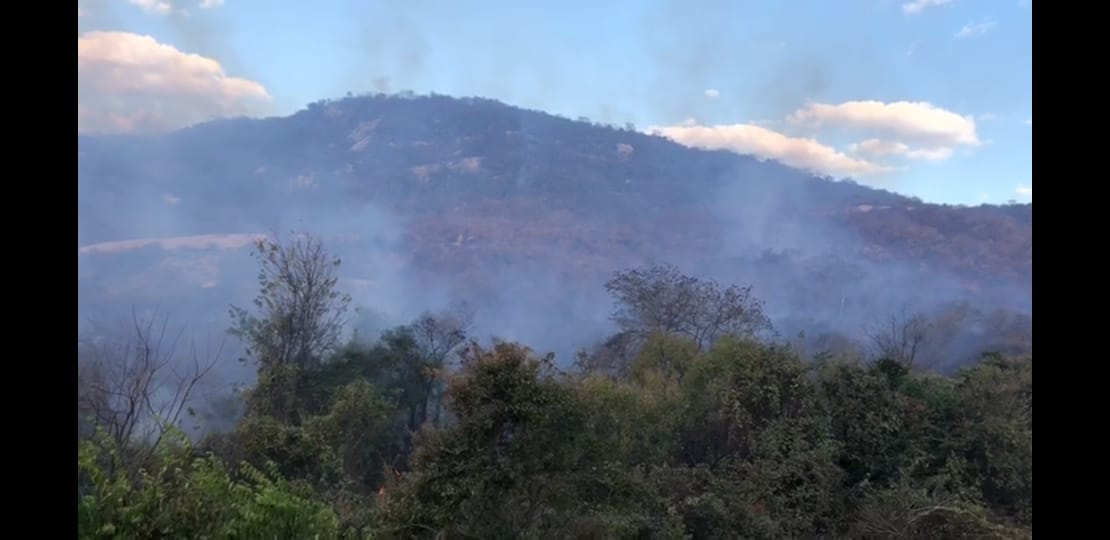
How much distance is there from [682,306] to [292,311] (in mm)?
9077

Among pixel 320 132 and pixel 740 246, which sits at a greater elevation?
pixel 320 132

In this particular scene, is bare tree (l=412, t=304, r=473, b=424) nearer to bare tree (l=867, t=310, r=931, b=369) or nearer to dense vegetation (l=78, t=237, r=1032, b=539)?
dense vegetation (l=78, t=237, r=1032, b=539)

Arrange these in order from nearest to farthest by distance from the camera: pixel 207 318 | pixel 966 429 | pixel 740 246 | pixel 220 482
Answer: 1. pixel 220 482
2. pixel 966 429
3. pixel 207 318
4. pixel 740 246

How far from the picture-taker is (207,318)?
16125 mm

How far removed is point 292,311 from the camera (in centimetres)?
1350

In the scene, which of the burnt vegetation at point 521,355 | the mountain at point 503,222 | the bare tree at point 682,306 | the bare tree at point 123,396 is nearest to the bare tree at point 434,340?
the burnt vegetation at point 521,355

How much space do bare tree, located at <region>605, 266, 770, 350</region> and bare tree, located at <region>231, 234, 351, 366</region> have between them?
22.5ft

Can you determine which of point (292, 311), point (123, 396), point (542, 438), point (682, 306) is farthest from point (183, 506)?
point (682, 306)

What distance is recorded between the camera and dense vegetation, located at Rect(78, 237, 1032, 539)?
460 cm

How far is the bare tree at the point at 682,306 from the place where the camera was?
16469mm
